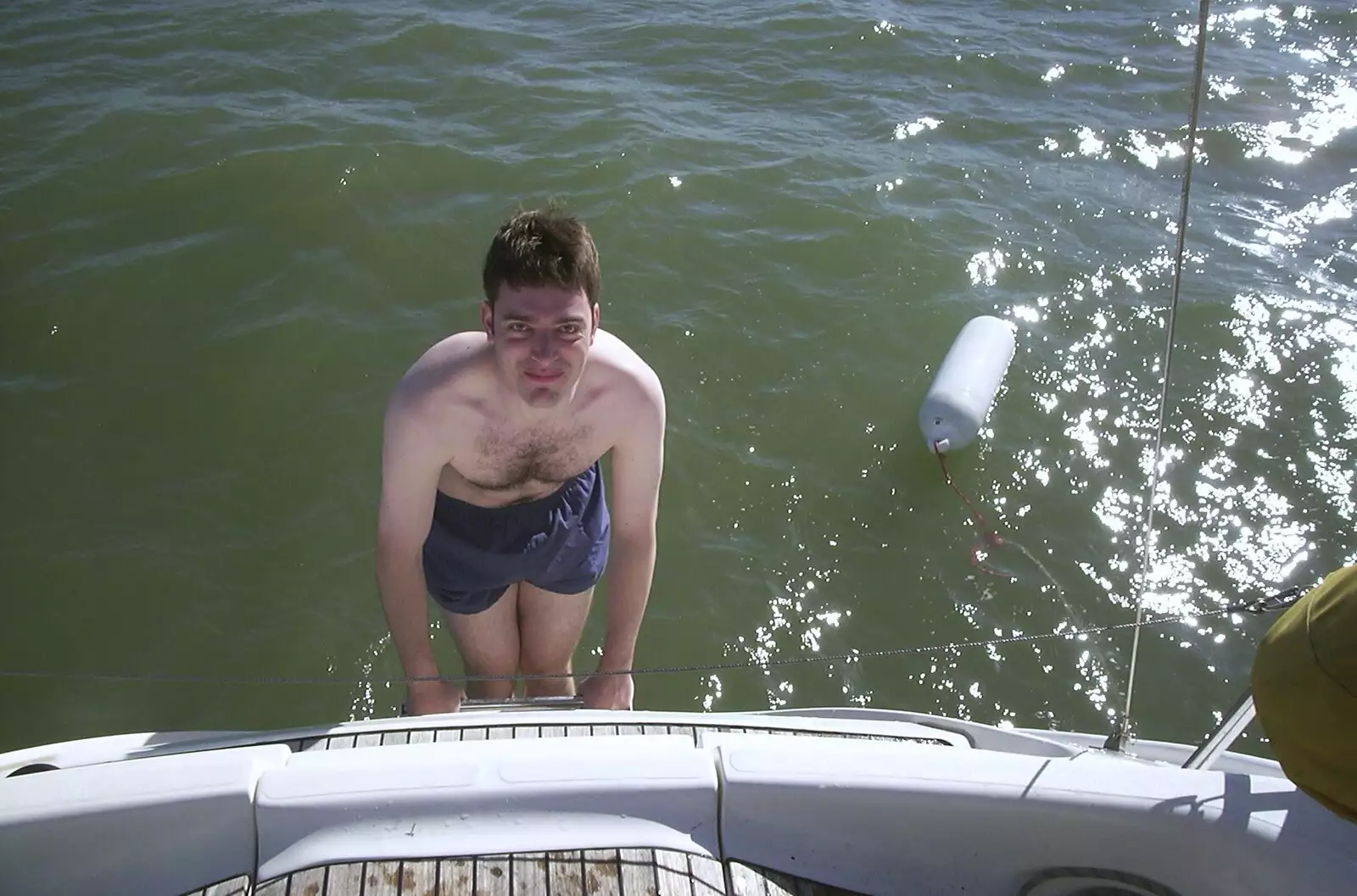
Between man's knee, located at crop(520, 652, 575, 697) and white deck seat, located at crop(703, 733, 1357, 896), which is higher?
white deck seat, located at crop(703, 733, 1357, 896)

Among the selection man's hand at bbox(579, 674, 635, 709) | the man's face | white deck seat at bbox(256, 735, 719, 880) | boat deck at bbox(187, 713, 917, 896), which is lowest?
man's hand at bbox(579, 674, 635, 709)

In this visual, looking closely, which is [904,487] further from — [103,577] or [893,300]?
[103,577]

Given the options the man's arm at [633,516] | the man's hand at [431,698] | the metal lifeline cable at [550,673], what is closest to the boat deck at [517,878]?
the metal lifeline cable at [550,673]

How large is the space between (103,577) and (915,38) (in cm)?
680

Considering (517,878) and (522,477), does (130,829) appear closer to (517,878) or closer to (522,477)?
(517,878)

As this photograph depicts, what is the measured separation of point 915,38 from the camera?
8.27m

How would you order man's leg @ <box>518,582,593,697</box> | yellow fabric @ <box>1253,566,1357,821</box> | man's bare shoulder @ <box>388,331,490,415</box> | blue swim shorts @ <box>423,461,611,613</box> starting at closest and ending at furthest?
yellow fabric @ <box>1253,566,1357,821</box>, man's bare shoulder @ <box>388,331,490,415</box>, blue swim shorts @ <box>423,461,611,613</box>, man's leg @ <box>518,582,593,697</box>

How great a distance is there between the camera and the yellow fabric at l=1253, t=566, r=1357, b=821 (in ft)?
4.83

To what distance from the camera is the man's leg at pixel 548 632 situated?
3514 mm

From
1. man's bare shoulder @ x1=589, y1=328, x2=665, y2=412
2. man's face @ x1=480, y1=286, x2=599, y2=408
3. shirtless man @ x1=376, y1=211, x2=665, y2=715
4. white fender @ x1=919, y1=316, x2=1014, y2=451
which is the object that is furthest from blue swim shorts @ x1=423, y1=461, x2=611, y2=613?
white fender @ x1=919, y1=316, x2=1014, y2=451

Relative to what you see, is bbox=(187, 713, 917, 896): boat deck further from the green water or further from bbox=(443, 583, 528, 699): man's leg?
the green water

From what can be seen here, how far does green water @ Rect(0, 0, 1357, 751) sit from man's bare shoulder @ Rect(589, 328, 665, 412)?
1.60 metres

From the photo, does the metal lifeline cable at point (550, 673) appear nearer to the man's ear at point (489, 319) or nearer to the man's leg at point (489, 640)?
the man's leg at point (489, 640)

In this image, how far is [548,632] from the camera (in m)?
3.62
